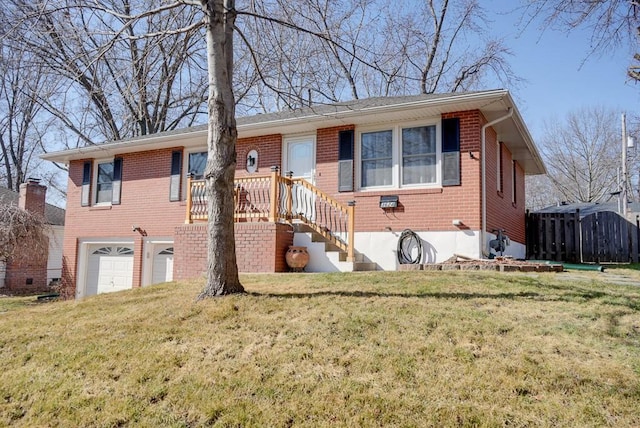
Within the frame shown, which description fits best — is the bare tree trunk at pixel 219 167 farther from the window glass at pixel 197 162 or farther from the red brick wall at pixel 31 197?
the red brick wall at pixel 31 197

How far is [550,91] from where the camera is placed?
12.6 m

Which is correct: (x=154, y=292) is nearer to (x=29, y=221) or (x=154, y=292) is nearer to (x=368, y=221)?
(x=368, y=221)

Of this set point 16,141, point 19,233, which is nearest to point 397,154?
point 19,233

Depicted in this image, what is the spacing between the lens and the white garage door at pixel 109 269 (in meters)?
13.2

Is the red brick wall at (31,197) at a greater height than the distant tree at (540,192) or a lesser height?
lesser

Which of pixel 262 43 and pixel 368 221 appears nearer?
pixel 262 43

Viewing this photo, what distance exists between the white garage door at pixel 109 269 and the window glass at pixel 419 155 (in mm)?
8548

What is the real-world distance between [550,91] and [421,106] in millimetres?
6146

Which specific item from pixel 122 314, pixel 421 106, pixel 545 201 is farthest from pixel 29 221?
pixel 545 201

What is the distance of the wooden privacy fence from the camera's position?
13.3 metres

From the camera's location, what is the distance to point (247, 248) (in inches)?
351

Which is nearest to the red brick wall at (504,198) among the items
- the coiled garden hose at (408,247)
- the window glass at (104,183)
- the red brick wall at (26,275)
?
the coiled garden hose at (408,247)

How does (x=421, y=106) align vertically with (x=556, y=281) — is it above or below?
above

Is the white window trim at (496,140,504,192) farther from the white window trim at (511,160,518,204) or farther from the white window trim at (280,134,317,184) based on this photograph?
the white window trim at (280,134,317,184)
